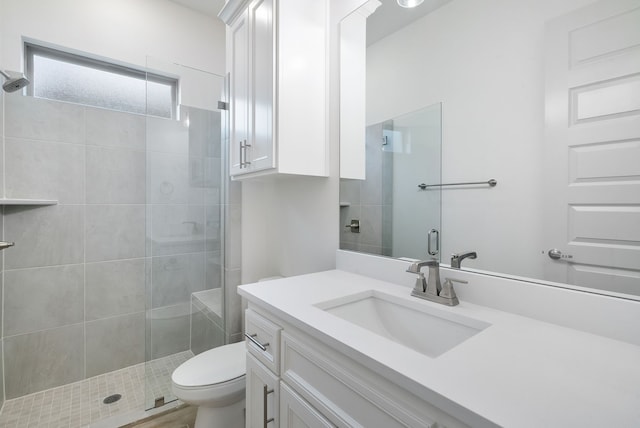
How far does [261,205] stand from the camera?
6.81ft

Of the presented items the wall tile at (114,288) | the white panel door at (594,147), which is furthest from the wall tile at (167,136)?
the white panel door at (594,147)

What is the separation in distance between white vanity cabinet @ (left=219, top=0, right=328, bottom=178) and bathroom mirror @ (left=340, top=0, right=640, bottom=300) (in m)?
0.50

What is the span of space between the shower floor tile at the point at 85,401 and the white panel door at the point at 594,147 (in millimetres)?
2069

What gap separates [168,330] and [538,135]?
215cm

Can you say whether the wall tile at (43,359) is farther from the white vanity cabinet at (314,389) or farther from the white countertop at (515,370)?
the white countertop at (515,370)

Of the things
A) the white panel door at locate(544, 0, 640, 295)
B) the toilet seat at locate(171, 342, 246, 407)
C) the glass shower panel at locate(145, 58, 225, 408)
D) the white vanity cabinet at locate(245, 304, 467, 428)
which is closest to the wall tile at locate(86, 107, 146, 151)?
the glass shower panel at locate(145, 58, 225, 408)

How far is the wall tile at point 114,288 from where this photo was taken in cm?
205

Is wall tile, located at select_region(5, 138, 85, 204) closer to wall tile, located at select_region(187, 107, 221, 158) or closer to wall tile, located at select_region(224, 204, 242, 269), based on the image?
wall tile, located at select_region(187, 107, 221, 158)

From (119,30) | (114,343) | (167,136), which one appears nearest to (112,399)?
(114,343)

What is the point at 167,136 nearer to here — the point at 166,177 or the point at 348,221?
the point at 166,177

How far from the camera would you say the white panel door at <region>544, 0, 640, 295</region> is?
2.44 ft

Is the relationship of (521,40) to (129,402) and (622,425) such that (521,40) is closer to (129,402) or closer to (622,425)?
(622,425)

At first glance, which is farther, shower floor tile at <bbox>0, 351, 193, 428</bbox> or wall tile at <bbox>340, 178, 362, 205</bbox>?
shower floor tile at <bbox>0, 351, 193, 428</bbox>

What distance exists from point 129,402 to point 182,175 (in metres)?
1.45
